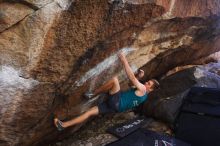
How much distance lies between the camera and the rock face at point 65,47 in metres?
3.03

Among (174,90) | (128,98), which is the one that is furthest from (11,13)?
(174,90)

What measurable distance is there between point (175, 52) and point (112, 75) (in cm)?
168

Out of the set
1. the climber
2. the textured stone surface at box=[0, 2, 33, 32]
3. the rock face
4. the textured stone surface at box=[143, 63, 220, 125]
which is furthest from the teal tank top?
the textured stone surface at box=[0, 2, 33, 32]

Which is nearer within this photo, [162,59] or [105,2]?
[105,2]

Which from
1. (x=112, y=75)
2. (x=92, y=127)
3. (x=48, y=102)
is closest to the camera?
(x=48, y=102)

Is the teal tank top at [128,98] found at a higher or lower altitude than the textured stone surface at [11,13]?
lower

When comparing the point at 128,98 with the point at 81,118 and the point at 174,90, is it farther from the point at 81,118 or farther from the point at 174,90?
the point at 174,90

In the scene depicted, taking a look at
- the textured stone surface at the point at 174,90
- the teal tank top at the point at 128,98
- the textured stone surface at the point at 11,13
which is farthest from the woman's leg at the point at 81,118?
the textured stone surface at the point at 11,13

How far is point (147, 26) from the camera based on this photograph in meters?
4.14

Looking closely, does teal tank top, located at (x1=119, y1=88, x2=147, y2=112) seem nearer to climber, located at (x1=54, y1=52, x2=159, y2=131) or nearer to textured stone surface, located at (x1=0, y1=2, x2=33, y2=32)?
climber, located at (x1=54, y1=52, x2=159, y2=131)

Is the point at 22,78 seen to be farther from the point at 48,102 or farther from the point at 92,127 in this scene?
the point at 92,127

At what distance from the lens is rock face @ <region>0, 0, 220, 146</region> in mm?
3028

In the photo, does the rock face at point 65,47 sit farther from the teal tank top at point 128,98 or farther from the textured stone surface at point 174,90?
the textured stone surface at point 174,90

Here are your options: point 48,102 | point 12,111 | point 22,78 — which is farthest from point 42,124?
point 22,78
